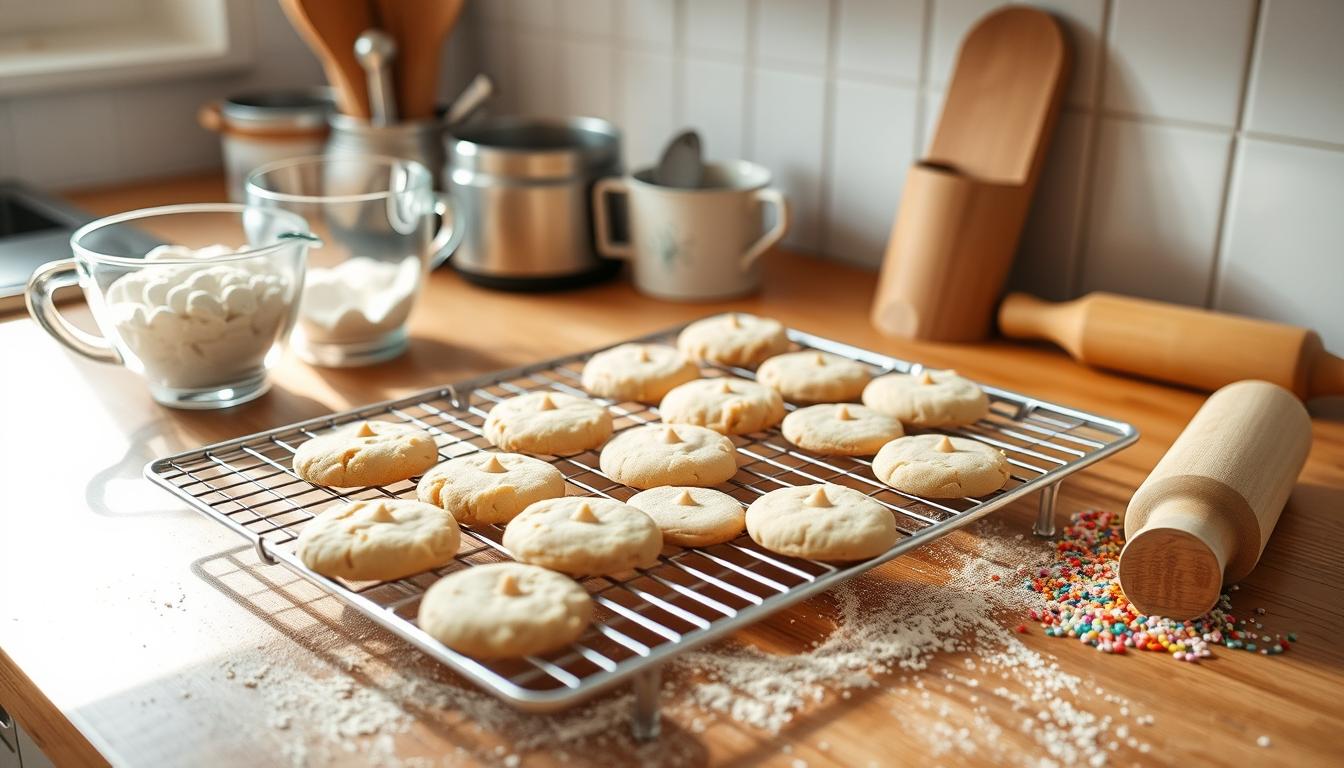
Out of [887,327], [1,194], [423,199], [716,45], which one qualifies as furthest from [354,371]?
[1,194]

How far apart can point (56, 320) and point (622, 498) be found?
1.73 feet

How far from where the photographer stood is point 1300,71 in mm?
1065

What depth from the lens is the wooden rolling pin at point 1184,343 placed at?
3.45 feet

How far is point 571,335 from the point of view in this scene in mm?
1300

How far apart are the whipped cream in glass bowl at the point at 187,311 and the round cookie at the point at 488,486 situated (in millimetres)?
290

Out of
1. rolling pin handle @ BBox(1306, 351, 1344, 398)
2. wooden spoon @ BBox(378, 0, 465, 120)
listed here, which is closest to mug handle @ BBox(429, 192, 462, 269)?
wooden spoon @ BBox(378, 0, 465, 120)

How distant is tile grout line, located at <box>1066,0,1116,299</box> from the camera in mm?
1194

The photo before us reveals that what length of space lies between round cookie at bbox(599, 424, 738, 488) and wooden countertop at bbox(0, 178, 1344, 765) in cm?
14

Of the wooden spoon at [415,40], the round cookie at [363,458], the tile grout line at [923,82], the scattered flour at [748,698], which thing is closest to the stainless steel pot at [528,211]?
the wooden spoon at [415,40]

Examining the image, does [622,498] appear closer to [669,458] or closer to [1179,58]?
[669,458]

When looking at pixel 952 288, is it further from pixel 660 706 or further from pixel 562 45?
pixel 562 45

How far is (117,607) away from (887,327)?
2.58 ft

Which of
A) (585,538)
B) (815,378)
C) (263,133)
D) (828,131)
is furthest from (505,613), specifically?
(263,133)

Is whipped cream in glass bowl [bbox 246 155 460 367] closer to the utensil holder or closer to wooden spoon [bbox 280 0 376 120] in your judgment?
wooden spoon [bbox 280 0 376 120]
